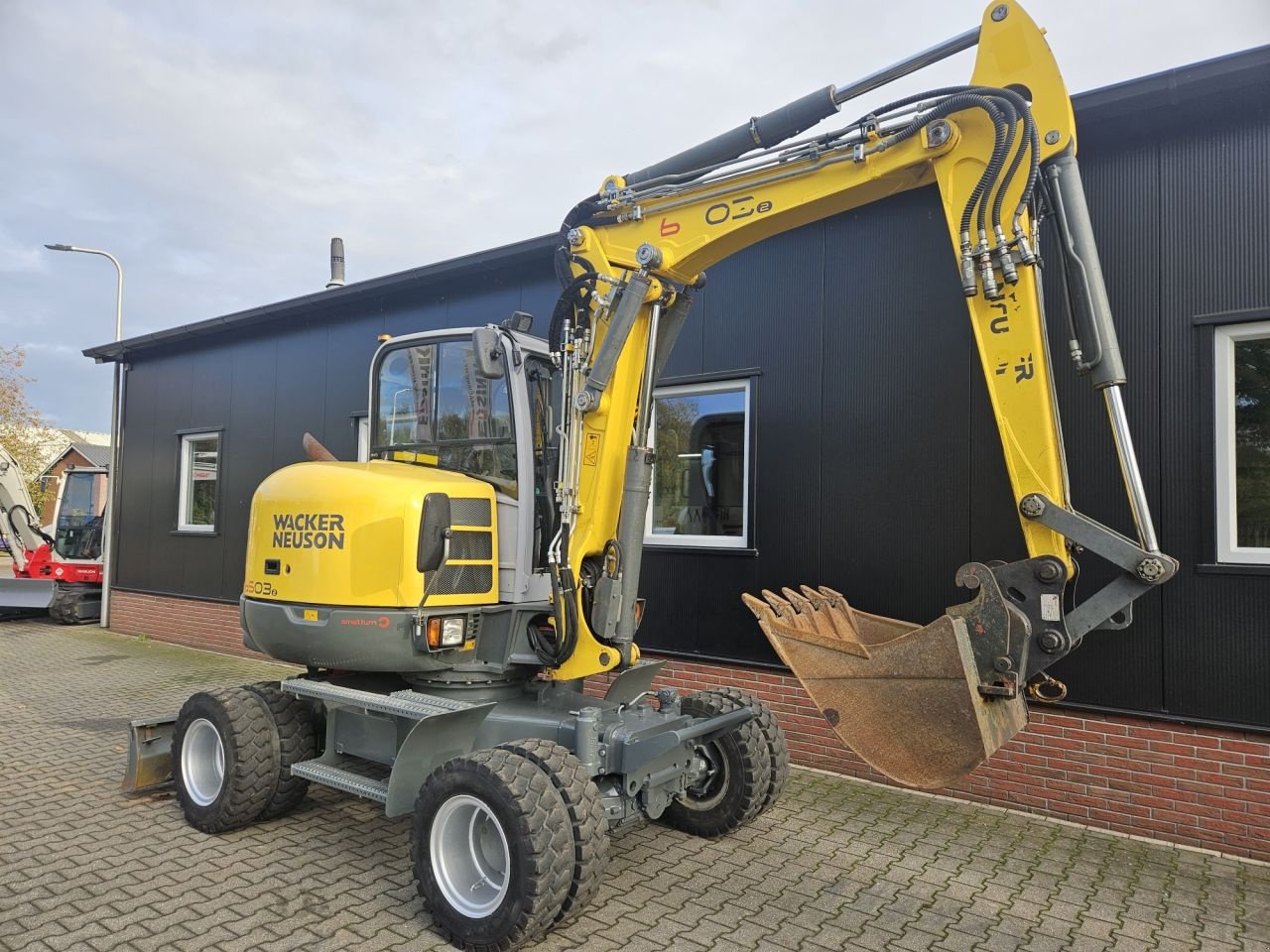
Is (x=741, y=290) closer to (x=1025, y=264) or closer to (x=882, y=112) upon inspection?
(x=882, y=112)

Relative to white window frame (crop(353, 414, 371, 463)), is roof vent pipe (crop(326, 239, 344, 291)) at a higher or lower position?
higher

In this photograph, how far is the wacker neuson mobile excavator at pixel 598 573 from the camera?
135 inches

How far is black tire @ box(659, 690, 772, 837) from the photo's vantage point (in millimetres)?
4672

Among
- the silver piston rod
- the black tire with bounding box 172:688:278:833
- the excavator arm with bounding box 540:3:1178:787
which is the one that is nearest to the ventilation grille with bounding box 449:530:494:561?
the excavator arm with bounding box 540:3:1178:787

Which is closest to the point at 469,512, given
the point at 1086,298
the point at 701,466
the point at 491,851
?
the point at 491,851

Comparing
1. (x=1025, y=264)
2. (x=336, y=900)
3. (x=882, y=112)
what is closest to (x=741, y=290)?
(x=882, y=112)

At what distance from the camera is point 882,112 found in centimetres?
378

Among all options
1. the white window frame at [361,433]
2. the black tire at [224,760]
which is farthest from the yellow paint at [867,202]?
the white window frame at [361,433]

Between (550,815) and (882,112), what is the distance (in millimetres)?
3293

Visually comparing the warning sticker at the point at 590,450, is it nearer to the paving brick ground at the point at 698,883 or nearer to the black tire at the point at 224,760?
the paving brick ground at the point at 698,883

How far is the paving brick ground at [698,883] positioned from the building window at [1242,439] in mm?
1770

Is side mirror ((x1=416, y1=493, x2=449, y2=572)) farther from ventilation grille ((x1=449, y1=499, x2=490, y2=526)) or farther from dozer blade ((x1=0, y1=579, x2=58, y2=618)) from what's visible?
dozer blade ((x1=0, y1=579, x2=58, y2=618))

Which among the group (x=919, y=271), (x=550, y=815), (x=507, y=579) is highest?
(x=919, y=271)

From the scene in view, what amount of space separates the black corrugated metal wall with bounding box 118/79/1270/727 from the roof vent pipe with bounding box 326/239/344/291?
4.20 meters
